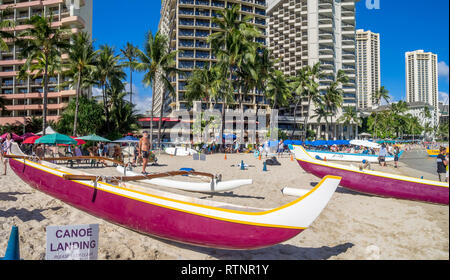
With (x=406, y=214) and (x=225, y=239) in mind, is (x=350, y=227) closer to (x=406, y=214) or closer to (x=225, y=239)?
(x=406, y=214)

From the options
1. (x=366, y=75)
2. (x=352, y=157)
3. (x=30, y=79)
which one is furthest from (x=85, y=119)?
(x=366, y=75)

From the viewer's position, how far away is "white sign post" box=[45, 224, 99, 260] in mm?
2146

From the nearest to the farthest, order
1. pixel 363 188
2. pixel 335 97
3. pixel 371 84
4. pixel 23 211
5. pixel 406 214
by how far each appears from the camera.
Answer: pixel 406 214, pixel 23 211, pixel 363 188, pixel 335 97, pixel 371 84

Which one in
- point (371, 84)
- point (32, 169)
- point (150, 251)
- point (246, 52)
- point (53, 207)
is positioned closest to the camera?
point (150, 251)

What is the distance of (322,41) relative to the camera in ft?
205

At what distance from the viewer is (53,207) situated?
5312 millimetres

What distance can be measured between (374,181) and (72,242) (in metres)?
6.43

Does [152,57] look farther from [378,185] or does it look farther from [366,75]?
[366,75]

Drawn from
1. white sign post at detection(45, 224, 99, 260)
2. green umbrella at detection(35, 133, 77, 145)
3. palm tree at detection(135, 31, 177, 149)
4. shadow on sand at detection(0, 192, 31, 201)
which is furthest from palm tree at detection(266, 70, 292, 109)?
white sign post at detection(45, 224, 99, 260)

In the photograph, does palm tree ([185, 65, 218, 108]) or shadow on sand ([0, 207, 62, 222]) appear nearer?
shadow on sand ([0, 207, 62, 222])

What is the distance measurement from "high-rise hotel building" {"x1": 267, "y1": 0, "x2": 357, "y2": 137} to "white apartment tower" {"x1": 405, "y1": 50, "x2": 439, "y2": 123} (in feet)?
205

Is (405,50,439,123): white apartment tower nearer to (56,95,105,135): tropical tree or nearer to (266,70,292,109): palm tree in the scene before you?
(56,95,105,135): tropical tree

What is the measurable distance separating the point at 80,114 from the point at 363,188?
2850 centimetres

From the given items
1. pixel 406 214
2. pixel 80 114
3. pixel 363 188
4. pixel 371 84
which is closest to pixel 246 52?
pixel 80 114
